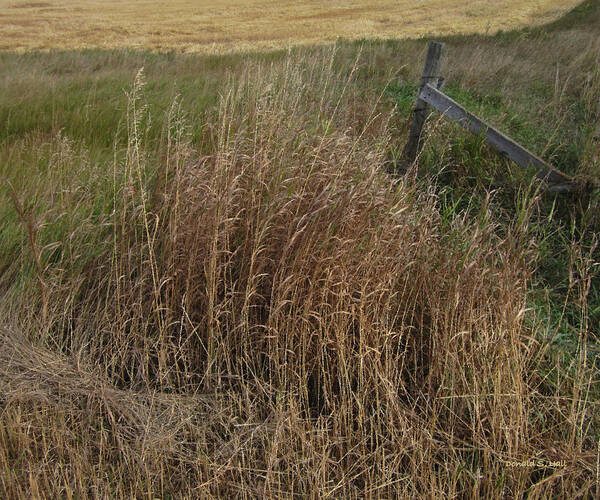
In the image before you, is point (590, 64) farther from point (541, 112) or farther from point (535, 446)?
point (535, 446)

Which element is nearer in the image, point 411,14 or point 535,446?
point 535,446

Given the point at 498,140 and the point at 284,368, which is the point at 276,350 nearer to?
the point at 284,368

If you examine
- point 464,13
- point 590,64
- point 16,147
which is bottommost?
point 16,147

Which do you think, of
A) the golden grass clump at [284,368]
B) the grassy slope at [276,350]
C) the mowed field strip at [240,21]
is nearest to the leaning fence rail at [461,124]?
the grassy slope at [276,350]

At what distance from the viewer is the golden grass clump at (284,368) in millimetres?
1998

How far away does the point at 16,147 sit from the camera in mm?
4172

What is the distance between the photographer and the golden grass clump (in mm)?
1998

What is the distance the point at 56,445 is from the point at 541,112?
6328mm

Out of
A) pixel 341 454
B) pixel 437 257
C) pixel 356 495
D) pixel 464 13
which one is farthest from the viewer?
pixel 464 13

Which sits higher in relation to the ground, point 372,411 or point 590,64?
point 590,64

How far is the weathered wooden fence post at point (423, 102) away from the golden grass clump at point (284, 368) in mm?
2331

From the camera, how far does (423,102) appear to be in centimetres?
491

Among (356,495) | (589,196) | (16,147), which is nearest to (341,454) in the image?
(356,495)

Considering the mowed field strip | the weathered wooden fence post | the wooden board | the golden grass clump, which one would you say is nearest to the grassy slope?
the golden grass clump
